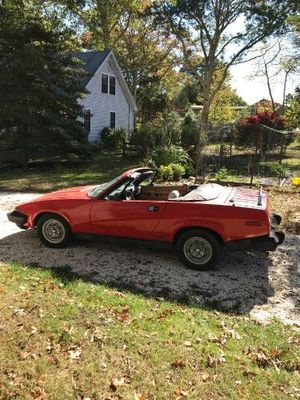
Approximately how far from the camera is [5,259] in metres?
6.13

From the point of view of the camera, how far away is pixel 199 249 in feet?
19.0

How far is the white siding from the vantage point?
2650 centimetres

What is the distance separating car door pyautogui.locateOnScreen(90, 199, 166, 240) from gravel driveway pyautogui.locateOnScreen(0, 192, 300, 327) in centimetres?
21

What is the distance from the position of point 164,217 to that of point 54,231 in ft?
6.48

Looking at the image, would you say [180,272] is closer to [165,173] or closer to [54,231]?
[54,231]

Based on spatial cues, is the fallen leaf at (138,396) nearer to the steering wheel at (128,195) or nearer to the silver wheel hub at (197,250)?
the silver wheel hub at (197,250)

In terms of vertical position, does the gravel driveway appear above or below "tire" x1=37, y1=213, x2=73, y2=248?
below

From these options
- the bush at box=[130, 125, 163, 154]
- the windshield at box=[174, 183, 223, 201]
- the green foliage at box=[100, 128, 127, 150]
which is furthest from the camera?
the green foliage at box=[100, 128, 127, 150]

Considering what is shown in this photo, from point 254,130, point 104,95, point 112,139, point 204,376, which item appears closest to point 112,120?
point 104,95

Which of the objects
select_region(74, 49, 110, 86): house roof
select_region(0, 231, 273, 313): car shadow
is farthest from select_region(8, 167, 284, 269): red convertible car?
select_region(74, 49, 110, 86): house roof

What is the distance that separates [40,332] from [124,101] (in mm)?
28551

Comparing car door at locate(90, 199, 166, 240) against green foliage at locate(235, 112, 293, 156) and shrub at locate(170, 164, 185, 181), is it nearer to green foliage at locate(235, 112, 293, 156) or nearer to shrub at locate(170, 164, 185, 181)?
shrub at locate(170, 164, 185, 181)

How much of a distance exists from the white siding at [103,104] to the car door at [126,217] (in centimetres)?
1975

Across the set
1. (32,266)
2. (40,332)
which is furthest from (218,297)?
(32,266)
